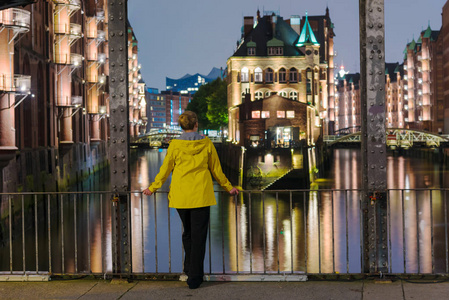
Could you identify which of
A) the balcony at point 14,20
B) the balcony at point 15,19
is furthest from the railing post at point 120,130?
the balcony at point 14,20

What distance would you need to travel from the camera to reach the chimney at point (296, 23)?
102 meters

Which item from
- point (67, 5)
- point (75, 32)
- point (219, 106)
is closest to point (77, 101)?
point (75, 32)

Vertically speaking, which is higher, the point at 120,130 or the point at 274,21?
the point at 274,21

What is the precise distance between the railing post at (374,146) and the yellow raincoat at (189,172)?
189 cm

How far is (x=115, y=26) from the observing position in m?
8.60

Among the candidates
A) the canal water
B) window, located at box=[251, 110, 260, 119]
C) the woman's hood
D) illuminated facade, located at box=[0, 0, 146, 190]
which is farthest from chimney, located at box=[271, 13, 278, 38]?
the woman's hood

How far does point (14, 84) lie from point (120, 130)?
82.5ft

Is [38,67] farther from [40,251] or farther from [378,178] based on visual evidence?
[378,178]

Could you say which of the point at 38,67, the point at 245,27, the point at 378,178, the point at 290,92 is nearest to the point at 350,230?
the point at 38,67

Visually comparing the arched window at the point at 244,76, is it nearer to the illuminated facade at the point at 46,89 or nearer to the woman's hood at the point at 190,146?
the illuminated facade at the point at 46,89

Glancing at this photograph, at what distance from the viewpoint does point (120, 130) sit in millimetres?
8586

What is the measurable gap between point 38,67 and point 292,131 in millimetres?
34139

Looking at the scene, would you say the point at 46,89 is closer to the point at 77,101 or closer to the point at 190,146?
the point at 77,101

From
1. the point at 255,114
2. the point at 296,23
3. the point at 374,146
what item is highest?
the point at 296,23
